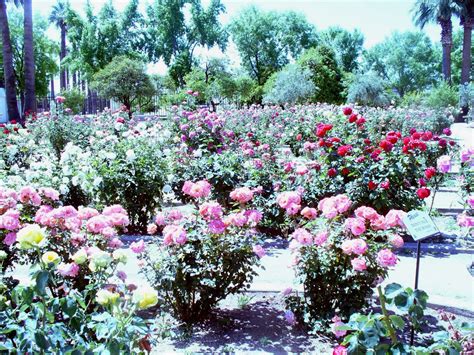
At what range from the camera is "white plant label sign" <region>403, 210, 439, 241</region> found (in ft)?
8.91

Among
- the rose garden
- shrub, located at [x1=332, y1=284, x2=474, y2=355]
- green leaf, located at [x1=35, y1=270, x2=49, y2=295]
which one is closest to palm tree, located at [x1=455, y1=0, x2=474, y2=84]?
the rose garden

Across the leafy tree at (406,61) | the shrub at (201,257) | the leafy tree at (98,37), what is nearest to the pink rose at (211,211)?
the shrub at (201,257)

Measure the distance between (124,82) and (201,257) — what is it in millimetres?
27126

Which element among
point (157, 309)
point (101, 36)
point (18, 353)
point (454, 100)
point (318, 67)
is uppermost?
point (101, 36)

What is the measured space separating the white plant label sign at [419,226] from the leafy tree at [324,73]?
107 feet

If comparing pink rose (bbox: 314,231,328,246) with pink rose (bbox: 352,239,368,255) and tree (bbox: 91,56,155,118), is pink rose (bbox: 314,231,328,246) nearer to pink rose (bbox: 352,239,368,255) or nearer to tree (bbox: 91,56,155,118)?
pink rose (bbox: 352,239,368,255)

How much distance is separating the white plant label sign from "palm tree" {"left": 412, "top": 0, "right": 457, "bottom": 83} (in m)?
34.0

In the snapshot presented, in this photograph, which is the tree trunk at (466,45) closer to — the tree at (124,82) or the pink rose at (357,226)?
the tree at (124,82)

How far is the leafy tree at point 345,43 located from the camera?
174 ft

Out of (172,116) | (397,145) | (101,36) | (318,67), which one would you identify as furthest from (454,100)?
(101,36)

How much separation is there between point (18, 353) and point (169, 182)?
5.08 meters

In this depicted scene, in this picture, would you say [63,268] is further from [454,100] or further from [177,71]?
[177,71]


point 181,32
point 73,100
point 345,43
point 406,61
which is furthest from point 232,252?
point 406,61

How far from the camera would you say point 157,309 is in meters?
3.98
